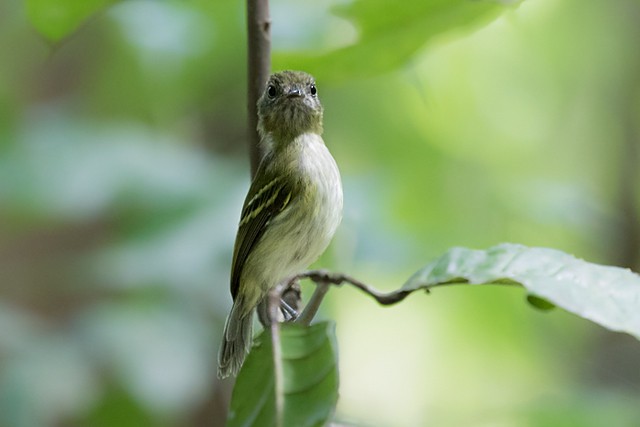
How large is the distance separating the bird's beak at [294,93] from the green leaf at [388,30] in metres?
0.86

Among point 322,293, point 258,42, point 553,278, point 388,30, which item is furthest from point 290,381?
point 388,30

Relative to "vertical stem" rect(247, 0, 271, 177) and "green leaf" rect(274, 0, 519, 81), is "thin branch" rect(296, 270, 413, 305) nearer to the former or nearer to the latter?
"vertical stem" rect(247, 0, 271, 177)

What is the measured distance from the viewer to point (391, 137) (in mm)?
3639

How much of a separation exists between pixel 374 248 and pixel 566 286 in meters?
1.59

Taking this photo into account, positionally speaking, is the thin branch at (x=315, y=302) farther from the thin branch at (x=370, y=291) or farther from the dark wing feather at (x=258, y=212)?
the dark wing feather at (x=258, y=212)

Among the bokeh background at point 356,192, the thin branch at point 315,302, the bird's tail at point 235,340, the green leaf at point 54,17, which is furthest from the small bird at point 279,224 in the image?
the thin branch at point 315,302

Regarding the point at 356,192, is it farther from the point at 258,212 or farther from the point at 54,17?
the point at 54,17

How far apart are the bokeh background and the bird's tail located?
0.22 metres

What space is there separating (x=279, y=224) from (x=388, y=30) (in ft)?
3.06

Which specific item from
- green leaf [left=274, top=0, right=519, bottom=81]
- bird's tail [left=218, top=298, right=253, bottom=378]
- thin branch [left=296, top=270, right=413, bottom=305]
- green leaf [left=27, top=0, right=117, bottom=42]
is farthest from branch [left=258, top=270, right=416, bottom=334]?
bird's tail [left=218, top=298, right=253, bottom=378]

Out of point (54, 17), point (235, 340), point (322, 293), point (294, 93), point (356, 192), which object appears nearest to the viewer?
point (322, 293)

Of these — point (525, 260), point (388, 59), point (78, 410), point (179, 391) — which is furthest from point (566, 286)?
point (78, 410)

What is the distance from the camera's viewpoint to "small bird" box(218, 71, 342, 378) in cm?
260

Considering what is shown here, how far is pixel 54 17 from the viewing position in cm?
186
